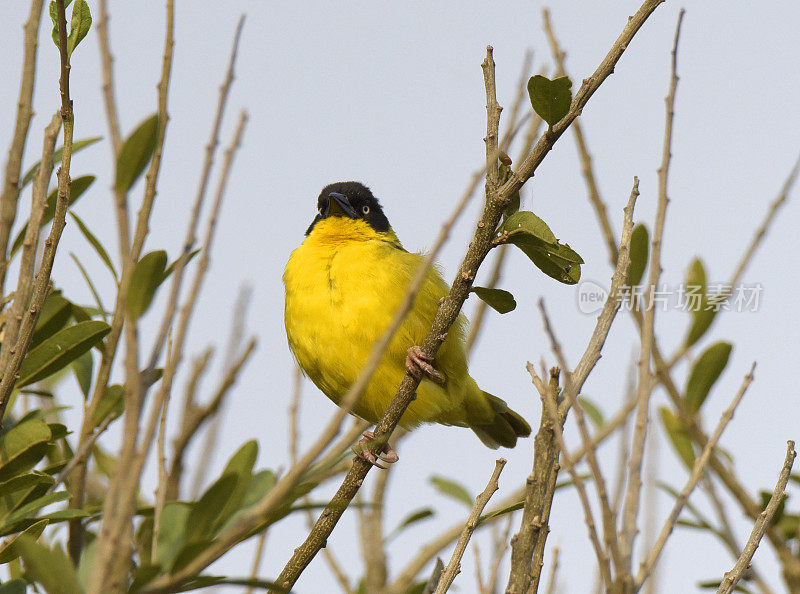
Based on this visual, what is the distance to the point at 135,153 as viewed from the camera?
1390mm

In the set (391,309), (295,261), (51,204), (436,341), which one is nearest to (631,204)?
(436,341)

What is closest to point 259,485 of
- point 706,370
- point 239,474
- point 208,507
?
point 239,474

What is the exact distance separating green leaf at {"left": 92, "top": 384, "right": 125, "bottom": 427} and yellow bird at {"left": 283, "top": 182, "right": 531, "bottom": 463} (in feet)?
4.26

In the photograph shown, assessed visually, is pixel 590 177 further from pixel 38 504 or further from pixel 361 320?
pixel 38 504

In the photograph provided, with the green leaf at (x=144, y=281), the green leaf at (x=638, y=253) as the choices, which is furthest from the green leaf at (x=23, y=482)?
the green leaf at (x=638, y=253)

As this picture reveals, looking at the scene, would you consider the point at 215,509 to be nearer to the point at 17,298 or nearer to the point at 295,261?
the point at 17,298

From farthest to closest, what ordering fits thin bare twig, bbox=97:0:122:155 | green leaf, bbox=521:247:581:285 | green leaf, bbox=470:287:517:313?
green leaf, bbox=470:287:517:313 → green leaf, bbox=521:247:581:285 → thin bare twig, bbox=97:0:122:155

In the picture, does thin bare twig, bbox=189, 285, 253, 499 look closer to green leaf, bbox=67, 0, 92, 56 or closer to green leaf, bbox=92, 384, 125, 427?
green leaf, bbox=92, 384, 125, 427

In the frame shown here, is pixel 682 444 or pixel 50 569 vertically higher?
pixel 682 444

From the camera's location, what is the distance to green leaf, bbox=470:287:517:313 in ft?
9.05

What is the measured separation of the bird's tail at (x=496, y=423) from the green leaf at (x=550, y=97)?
116 inches

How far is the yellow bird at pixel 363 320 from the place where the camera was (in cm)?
411

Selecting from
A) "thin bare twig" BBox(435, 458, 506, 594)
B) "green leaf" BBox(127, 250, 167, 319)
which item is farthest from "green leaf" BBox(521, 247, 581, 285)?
"green leaf" BBox(127, 250, 167, 319)

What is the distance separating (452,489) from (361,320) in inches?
39.0
